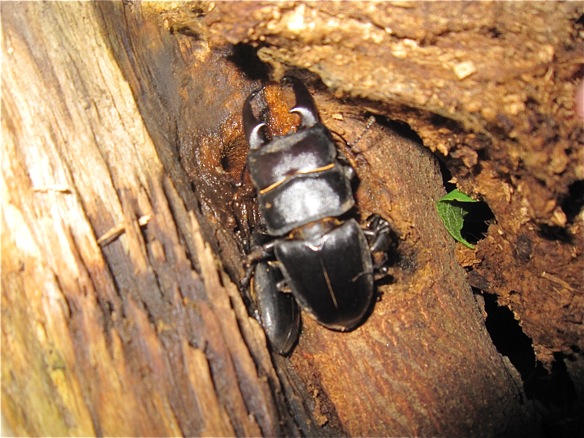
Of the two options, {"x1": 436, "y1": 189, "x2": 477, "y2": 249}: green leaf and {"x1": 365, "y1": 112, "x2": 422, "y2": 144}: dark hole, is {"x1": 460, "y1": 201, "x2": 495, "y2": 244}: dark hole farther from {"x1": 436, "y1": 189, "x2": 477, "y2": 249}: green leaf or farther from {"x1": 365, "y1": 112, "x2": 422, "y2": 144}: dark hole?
{"x1": 365, "y1": 112, "x2": 422, "y2": 144}: dark hole

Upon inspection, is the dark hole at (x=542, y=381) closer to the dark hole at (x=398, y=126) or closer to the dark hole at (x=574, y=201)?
the dark hole at (x=574, y=201)

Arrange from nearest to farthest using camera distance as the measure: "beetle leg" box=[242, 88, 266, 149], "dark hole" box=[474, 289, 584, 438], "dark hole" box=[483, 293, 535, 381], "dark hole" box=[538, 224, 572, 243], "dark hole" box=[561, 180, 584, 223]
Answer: "dark hole" box=[561, 180, 584, 223], "dark hole" box=[538, 224, 572, 243], "beetle leg" box=[242, 88, 266, 149], "dark hole" box=[474, 289, 584, 438], "dark hole" box=[483, 293, 535, 381]

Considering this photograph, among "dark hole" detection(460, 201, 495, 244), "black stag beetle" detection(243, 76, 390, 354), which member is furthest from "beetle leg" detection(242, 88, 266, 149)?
"dark hole" detection(460, 201, 495, 244)

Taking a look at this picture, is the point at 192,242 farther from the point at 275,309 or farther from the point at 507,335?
the point at 507,335

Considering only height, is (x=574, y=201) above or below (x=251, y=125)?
below

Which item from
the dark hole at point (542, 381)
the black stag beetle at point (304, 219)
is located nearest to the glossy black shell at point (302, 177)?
the black stag beetle at point (304, 219)

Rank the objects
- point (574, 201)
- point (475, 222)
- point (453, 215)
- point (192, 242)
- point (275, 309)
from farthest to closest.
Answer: point (475, 222) < point (453, 215) < point (275, 309) < point (574, 201) < point (192, 242)

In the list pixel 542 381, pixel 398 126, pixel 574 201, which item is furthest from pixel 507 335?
pixel 398 126
